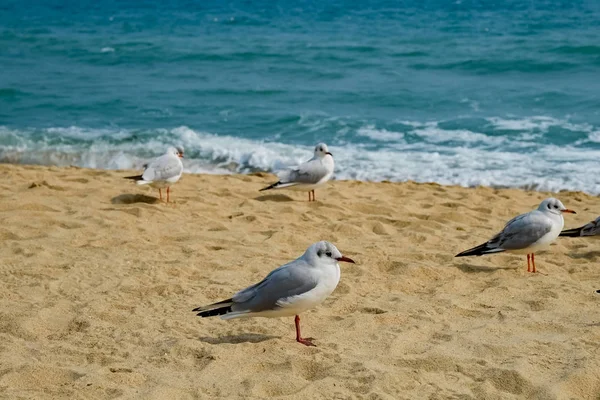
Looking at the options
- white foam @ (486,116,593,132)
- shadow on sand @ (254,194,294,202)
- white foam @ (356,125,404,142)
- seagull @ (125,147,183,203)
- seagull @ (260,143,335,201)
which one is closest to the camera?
seagull @ (125,147,183,203)

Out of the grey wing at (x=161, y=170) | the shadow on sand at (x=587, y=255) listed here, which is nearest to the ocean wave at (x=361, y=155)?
the grey wing at (x=161, y=170)

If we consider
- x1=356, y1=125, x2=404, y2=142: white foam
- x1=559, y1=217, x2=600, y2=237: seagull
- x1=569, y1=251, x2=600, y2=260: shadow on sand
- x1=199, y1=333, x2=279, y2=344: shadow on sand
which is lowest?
x1=356, y1=125, x2=404, y2=142: white foam

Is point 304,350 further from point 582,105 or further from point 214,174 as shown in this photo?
point 582,105

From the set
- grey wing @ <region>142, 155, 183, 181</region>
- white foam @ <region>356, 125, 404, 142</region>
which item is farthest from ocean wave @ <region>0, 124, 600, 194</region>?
grey wing @ <region>142, 155, 183, 181</region>

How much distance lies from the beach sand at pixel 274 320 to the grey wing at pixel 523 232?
0.70 feet

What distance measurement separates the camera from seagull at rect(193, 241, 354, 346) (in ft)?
16.9

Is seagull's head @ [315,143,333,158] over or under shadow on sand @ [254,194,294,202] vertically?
over

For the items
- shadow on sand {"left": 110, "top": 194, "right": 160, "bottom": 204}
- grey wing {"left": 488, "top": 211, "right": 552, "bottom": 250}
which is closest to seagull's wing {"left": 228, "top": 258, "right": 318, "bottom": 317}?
grey wing {"left": 488, "top": 211, "right": 552, "bottom": 250}

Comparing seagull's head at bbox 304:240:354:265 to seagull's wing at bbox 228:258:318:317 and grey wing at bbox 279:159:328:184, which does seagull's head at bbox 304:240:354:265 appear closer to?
seagull's wing at bbox 228:258:318:317

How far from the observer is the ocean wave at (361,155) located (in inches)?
481

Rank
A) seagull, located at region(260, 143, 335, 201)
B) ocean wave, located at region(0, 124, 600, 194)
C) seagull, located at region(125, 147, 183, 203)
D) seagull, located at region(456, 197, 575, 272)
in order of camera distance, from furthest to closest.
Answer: ocean wave, located at region(0, 124, 600, 194) → seagull, located at region(260, 143, 335, 201) → seagull, located at region(125, 147, 183, 203) → seagull, located at region(456, 197, 575, 272)

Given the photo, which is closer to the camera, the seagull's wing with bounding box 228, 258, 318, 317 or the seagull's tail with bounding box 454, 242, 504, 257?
the seagull's wing with bounding box 228, 258, 318, 317

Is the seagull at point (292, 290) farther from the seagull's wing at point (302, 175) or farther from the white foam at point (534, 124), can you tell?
the white foam at point (534, 124)

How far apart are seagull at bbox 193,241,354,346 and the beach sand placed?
0.23 m
